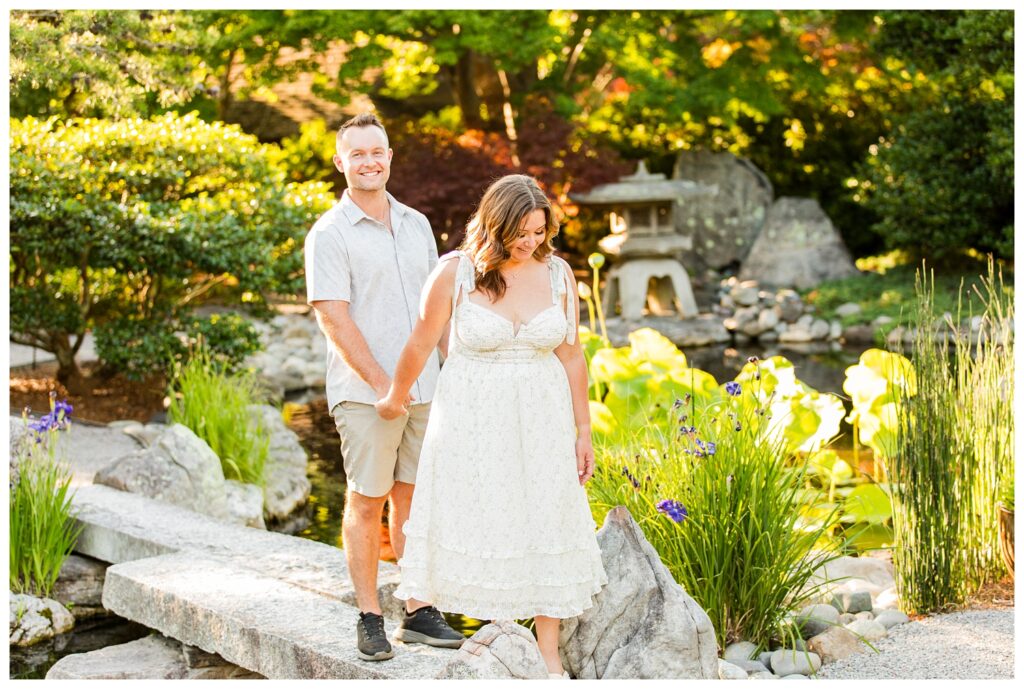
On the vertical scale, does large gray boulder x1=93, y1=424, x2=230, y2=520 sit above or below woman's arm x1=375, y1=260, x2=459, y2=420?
below

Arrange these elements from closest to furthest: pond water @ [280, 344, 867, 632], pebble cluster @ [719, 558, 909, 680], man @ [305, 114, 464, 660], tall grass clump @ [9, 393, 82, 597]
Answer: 1. man @ [305, 114, 464, 660]
2. pebble cluster @ [719, 558, 909, 680]
3. tall grass clump @ [9, 393, 82, 597]
4. pond water @ [280, 344, 867, 632]

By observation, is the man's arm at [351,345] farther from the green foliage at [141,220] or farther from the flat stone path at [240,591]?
the green foliage at [141,220]

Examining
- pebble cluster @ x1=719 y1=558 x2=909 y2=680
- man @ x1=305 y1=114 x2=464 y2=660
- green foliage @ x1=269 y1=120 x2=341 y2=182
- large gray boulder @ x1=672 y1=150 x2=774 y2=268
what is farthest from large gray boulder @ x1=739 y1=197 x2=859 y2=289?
man @ x1=305 y1=114 x2=464 y2=660

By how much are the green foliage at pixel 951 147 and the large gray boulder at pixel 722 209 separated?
6.66 feet

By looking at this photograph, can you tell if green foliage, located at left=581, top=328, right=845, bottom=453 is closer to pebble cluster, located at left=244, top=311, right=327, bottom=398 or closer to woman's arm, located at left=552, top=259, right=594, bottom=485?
woman's arm, located at left=552, top=259, right=594, bottom=485

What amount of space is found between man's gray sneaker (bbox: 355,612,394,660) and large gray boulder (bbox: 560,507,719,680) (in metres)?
0.49

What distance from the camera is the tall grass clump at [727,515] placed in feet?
11.4

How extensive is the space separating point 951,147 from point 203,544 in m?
11.1

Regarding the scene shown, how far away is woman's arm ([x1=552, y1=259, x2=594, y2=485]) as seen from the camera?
2.99 m

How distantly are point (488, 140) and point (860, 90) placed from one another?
576cm

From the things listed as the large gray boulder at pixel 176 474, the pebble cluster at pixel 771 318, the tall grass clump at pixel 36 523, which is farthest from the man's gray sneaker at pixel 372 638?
the pebble cluster at pixel 771 318

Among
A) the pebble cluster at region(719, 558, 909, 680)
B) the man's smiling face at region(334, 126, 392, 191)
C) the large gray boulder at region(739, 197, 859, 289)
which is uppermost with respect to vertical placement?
the large gray boulder at region(739, 197, 859, 289)

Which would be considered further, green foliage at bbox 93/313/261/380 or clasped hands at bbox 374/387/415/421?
green foliage at bbox 93/313/261/380

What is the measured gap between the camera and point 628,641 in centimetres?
312
